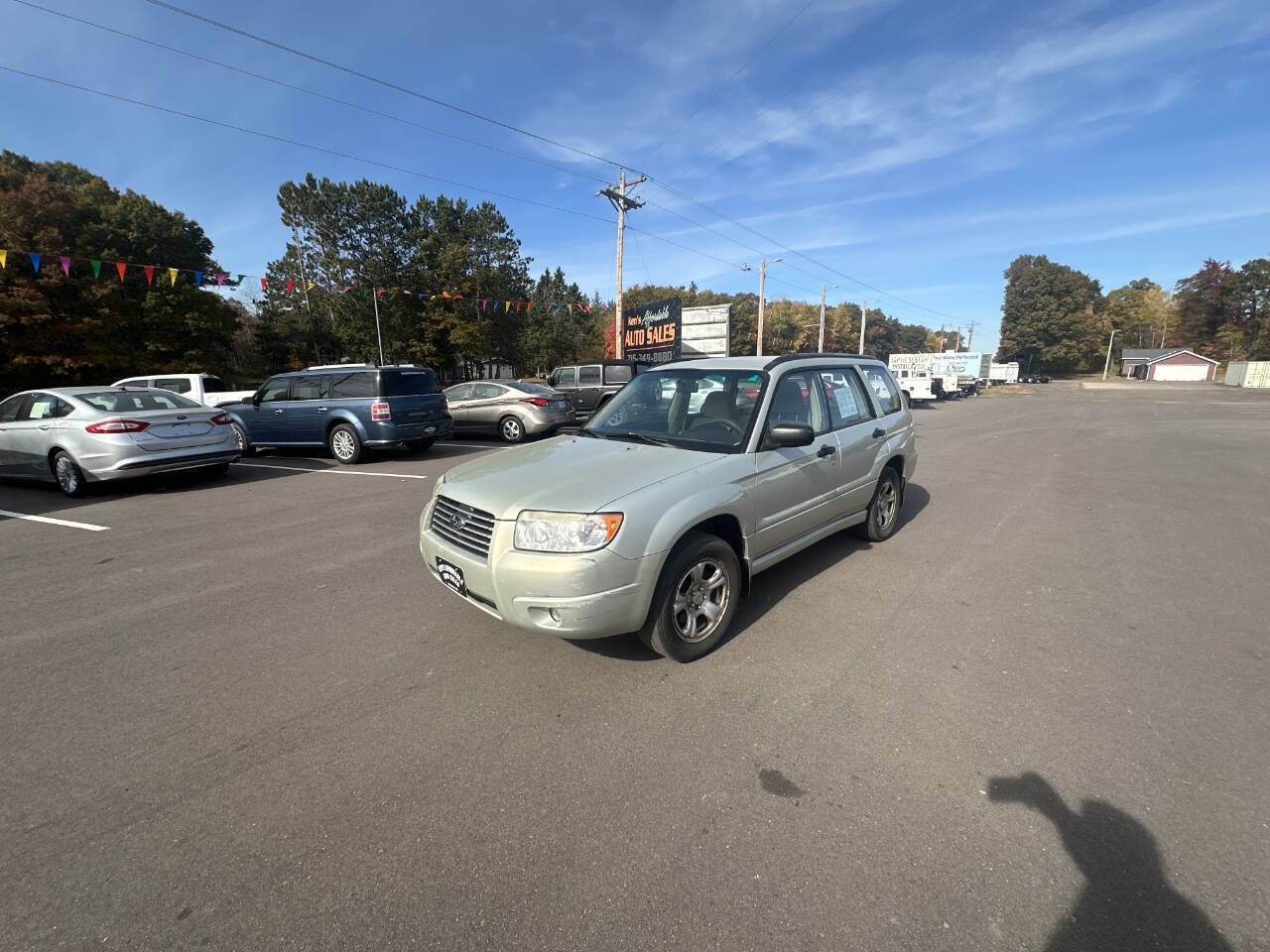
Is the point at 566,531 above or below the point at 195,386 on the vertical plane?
below

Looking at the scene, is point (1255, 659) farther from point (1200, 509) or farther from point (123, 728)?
point (123, 728)

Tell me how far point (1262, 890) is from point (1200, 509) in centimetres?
695

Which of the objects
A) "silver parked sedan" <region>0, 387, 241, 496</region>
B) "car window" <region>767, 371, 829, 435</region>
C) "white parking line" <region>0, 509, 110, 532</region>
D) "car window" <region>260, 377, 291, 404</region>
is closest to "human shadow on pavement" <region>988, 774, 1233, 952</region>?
"car window" <region>767, 371, 829, 435</region>

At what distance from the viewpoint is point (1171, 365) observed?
7631 cm

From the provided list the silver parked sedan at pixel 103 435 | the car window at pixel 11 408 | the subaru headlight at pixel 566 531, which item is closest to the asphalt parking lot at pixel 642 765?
the subaru headlight at pixel 566 531

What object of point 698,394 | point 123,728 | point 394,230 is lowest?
point 123,728

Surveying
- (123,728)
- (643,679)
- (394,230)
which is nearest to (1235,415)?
(643,679)

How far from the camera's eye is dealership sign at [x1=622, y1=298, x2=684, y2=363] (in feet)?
86.1

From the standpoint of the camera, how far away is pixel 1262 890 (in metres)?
1.79

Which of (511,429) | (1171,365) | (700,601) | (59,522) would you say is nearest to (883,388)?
(700,601)

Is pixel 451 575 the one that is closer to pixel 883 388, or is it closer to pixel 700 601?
pixel 700 601

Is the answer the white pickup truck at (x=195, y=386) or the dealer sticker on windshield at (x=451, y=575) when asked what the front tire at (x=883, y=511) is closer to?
the dealer sticker on windshield at (x=451, y=575)

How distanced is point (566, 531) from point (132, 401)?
27.3 ft

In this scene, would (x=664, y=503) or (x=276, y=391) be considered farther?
(x=276, y=391)
